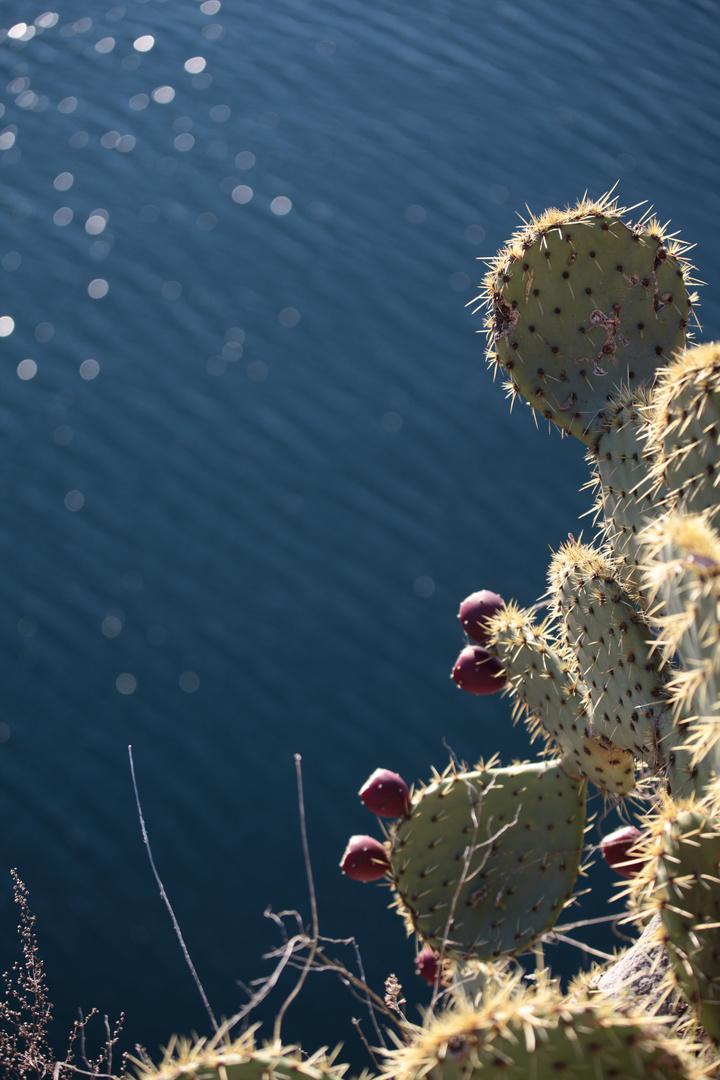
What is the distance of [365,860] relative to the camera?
5.39 ft

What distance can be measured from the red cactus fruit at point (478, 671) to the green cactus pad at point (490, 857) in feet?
0.63

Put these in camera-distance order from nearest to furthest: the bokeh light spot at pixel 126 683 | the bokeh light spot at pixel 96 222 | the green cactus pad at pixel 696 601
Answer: the green cactus pad at pixel 696 601 → the bokeh light spot at pixel 126 683 → the bokeh light spot at pixel 96 222

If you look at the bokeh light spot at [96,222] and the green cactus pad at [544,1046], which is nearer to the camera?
the green cactus pad at [544,1046]

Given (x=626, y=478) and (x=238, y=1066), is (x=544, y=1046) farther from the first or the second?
(x=626, y=478)

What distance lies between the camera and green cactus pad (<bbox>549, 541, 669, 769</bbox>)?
5.32ft

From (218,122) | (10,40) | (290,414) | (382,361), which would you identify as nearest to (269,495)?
(290,414)

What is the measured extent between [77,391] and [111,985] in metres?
3.40

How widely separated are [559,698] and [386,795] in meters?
0.41

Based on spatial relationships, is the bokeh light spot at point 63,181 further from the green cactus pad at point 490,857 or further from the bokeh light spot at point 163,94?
the green cactus pad at point 490,857

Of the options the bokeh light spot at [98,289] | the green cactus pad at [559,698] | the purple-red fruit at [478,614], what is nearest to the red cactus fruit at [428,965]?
the green cactus pad at [559,698]

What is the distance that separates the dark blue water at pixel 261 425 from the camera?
393 cm

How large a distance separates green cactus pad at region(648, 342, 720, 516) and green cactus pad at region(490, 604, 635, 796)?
1.93 feet

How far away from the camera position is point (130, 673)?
4520mm

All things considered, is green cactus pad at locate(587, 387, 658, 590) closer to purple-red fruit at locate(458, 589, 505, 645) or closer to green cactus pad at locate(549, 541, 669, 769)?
green cactus pad at locate(549, 541, 669, 769)
